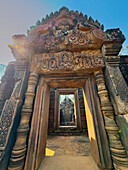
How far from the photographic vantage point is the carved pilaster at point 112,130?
1103 millimetres

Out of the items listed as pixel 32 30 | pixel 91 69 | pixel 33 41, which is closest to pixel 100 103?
pixel 91 69

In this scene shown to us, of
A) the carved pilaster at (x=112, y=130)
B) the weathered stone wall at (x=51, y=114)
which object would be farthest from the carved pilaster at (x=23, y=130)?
the weathered stone wall at (x=51, y=114)

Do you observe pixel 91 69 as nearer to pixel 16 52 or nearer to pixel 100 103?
pixel 100 103

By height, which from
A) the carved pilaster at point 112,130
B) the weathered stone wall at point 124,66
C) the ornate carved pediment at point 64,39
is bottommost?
the carved pilaster at point 112,130

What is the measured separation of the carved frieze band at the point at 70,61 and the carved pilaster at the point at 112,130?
36cm

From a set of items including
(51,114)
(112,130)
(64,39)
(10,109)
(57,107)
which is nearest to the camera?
(112,130)

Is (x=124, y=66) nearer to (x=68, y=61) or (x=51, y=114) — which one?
(x=68, y=61)

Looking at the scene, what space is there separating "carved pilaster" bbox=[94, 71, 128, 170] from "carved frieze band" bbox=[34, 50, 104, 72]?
1.19 ft

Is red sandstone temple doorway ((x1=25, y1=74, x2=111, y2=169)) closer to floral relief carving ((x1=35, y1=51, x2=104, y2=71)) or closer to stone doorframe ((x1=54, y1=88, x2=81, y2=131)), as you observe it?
floral relief carving ((x1=35, y1=51, x2=104, y2=71))

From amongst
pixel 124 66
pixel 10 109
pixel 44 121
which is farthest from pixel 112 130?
pixel 10 109

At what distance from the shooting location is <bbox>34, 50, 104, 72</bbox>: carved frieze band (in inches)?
69.6

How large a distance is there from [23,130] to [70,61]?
180cm

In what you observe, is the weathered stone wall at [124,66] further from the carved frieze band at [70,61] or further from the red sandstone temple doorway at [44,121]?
the red sandstone temple doorway at [44,121]

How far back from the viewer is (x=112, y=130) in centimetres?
128
